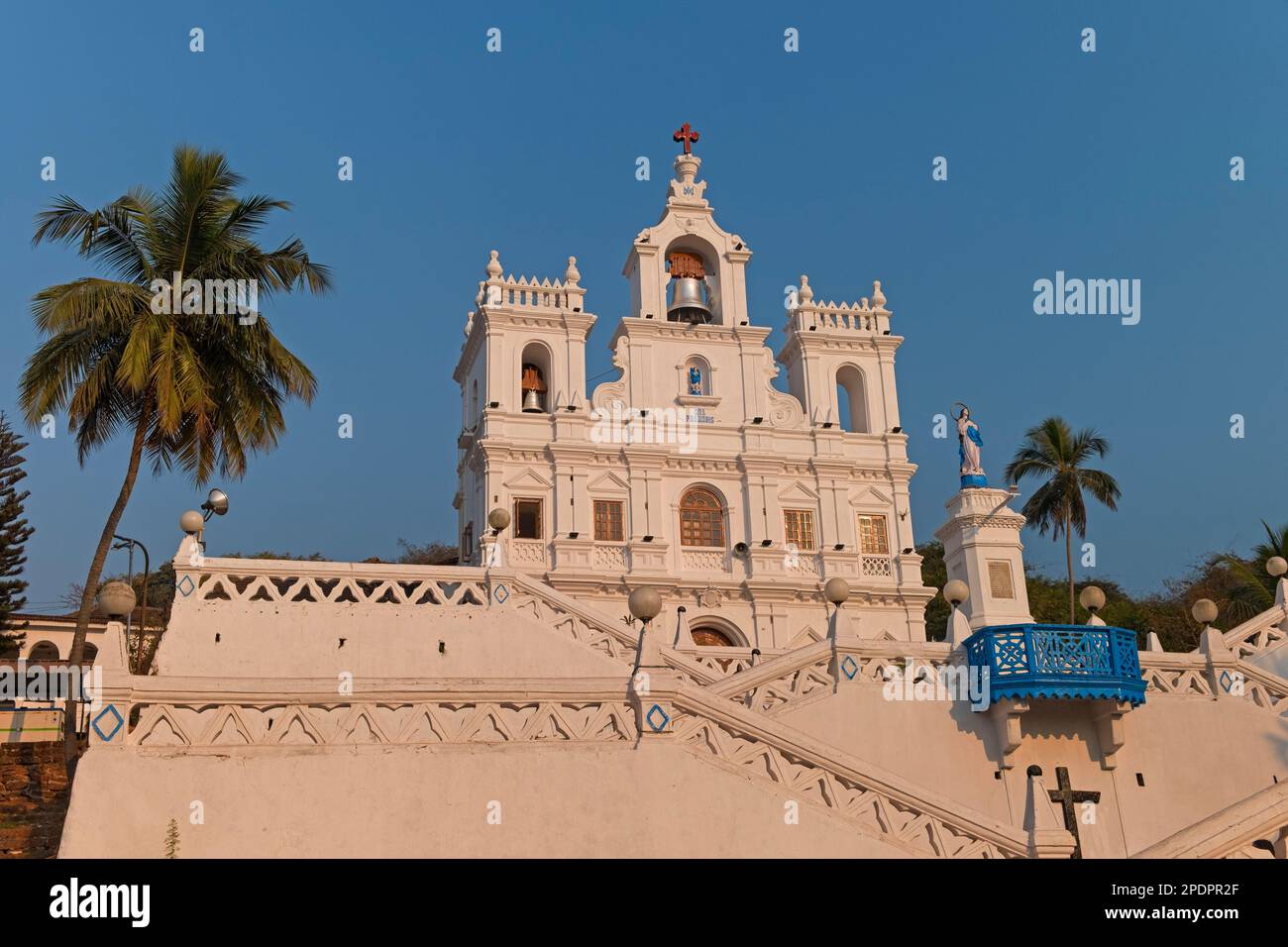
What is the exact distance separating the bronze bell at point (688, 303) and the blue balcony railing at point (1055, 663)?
66.0 feet

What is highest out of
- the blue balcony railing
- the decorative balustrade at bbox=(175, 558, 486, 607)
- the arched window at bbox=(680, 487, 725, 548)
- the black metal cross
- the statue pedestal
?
the arched window at bbox=(680, 487, 725, 548)

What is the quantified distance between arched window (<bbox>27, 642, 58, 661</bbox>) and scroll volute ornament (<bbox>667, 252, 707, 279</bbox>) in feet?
83.5

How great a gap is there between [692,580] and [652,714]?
19.7 metres

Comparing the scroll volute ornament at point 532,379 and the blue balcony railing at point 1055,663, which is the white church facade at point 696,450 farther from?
the blue balcony railing at point 1055,663

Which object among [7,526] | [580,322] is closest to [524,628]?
[580,322]

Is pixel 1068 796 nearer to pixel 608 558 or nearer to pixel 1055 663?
pixel 1055 663

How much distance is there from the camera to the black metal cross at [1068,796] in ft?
63.1

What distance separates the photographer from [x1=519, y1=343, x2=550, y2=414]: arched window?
118 ft

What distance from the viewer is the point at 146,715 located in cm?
1298

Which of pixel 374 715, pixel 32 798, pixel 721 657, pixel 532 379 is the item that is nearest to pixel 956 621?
pixel 721 657

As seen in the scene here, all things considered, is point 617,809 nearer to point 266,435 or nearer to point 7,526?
point 266,435

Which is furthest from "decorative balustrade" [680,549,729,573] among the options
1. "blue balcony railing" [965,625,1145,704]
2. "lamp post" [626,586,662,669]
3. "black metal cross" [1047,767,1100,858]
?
"lamp post" [626,586,662,669]

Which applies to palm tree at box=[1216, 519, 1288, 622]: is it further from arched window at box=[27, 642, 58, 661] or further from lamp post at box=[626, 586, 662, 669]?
arched window at box=[27, 642, 58, 661]

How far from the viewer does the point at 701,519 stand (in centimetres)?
3534
